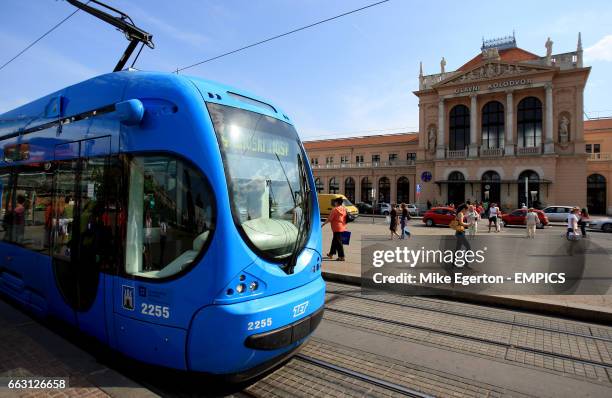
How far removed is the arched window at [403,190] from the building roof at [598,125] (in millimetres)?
24957

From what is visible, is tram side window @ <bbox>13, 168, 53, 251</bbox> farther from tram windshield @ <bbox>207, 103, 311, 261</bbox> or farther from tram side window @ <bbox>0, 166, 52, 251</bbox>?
tram windshield @ <bbox>207, 103, 311, 261</bbox>

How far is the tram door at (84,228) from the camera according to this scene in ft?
12.8

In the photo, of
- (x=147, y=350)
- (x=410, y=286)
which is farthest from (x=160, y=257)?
(x=410, y=286)

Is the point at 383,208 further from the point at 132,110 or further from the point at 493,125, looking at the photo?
the point at 132,110

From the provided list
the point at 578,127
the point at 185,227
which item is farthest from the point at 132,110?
the point at 578,127

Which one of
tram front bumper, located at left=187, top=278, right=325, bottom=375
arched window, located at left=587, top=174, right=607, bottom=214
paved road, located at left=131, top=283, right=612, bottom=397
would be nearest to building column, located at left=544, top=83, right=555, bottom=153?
arched window, located at left=587, top=174, right=607, bottom=214

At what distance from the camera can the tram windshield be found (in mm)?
3453

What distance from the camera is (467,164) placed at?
46781 millimetres

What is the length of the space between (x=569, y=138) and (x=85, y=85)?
167 feet

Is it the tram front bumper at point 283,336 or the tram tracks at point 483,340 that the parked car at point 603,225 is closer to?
the tram tracks at point 483,340

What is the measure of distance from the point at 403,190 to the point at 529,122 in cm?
1855

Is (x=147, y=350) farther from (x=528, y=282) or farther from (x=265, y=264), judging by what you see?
(x=528, y=282)

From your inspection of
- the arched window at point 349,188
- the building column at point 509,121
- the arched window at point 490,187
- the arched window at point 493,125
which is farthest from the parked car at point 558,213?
the arched window at point 349,188

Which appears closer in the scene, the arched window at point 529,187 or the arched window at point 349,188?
the arched window at point 529,187
